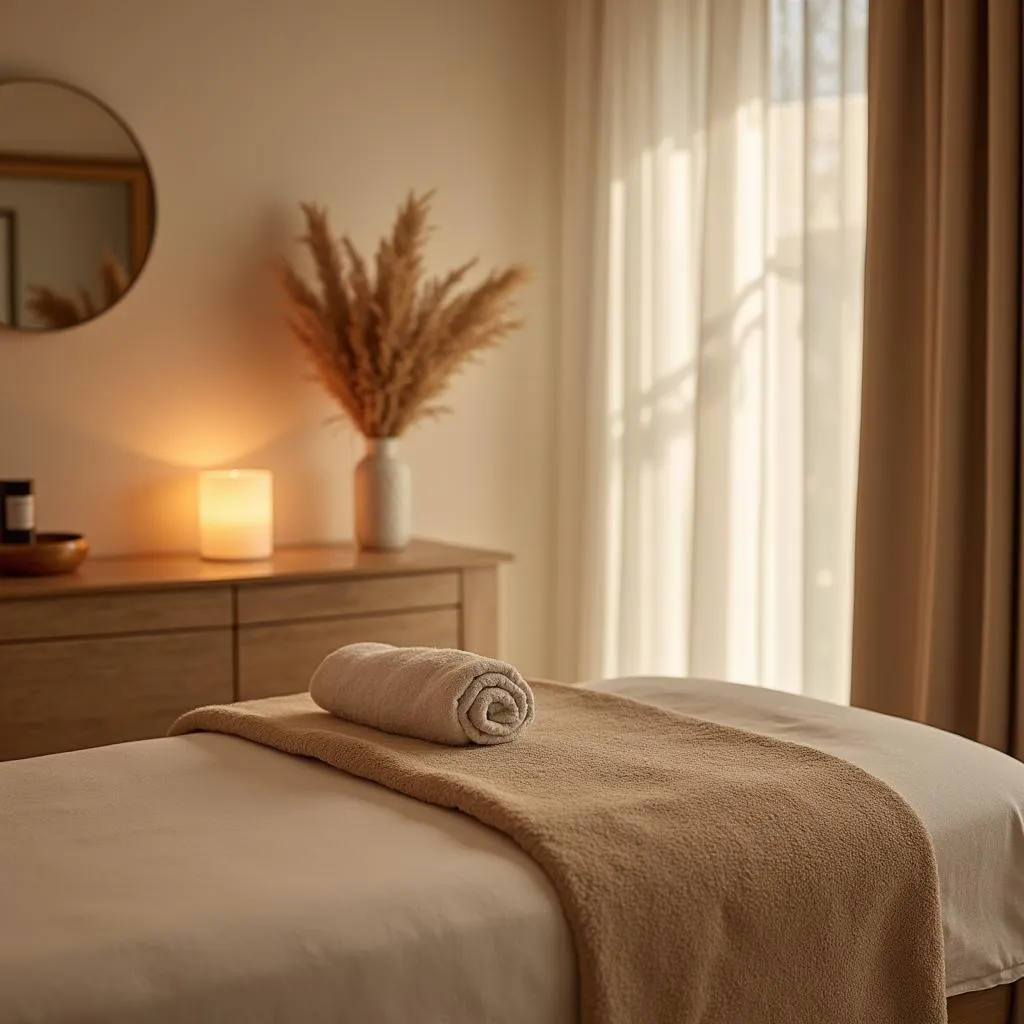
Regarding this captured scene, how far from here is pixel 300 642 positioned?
3156mm

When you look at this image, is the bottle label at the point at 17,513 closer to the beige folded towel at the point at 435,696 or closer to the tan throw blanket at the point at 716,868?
the beige folded towel at the point at 435,696

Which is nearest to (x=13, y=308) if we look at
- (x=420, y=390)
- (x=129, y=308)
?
(x=129, y=308)

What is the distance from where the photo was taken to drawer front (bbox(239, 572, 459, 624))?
3.11 m

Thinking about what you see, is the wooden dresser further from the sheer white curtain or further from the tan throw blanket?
the tan throw blanket

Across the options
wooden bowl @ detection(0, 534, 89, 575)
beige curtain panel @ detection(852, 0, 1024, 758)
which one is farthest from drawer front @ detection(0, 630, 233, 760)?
beige curtain panel @ detection(852, 0, 1024, 758)

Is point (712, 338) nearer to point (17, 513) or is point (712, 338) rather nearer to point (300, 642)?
point (300, 642)

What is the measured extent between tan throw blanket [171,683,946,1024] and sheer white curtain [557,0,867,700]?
148 cm

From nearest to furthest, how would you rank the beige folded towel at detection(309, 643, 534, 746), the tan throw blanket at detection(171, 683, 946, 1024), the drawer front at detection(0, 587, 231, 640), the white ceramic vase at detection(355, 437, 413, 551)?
the tan throw blanket at detection(171, 683, 946, 1024) → the beige folded towel at detection(309, 643, 534, 746) → the drawer front at detection(0, 587, 231, 640) → the white ceramic vase at detection(355, 437, 413, 551)

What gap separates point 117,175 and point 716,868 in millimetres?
2510

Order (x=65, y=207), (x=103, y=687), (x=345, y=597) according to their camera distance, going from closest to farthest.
A: (x=103, y=687)
(x=345, y=597)
(x=65, y=207)

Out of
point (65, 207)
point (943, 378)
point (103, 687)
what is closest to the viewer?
point (943, 378)

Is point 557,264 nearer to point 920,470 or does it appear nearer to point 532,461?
point 532,461

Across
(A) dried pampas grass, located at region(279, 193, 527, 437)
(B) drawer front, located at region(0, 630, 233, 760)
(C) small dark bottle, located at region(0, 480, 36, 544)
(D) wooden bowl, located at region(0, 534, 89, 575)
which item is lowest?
(B) drawer front, located at region(0, 630, 233, 760)

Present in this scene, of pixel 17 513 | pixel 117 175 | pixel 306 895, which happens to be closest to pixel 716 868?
pixel 306 895
